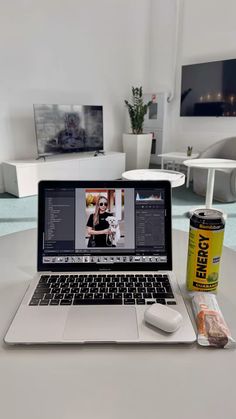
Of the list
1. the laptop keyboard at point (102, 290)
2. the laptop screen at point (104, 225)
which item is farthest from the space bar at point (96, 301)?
the laptop screen at point (104, 225)

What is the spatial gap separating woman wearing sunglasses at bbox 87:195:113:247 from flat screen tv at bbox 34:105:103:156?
3512mm

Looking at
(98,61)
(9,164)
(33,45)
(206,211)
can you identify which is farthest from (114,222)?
(98,61)

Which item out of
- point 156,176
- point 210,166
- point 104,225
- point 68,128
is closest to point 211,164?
point 210,166

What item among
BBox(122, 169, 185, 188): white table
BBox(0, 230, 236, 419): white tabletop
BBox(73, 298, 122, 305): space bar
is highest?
BBox(73, 298, 122, 305): space bar

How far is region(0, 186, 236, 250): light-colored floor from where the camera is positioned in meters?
2.96

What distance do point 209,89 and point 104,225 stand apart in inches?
169

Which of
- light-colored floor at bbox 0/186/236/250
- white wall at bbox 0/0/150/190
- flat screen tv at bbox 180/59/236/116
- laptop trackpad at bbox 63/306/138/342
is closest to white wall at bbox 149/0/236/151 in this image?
flat screen tv at bbox 180/59/236/116

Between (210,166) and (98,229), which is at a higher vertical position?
(98,229)

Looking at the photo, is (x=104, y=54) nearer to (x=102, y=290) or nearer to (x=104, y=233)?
(x=104, y=233)

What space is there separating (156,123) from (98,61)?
4.40 feet

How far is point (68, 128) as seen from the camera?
4352mm

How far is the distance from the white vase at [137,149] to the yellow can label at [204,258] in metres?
4.26

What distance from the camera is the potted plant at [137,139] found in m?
4.81

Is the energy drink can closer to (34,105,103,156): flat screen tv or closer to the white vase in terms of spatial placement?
(34,105,103,156): flat screen tv
